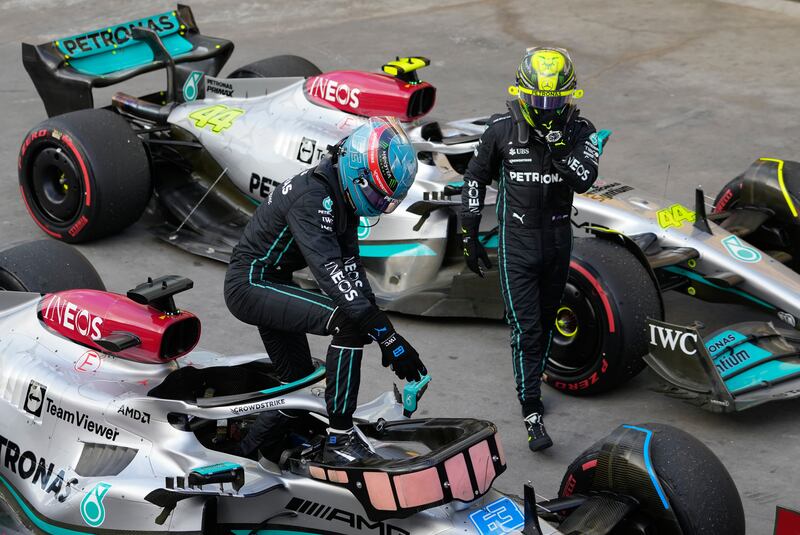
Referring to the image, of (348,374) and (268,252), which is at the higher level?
(268,252)

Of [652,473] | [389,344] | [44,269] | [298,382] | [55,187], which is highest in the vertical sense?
[389,344]

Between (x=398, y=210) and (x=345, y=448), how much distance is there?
125 inches

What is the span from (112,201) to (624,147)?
462cm

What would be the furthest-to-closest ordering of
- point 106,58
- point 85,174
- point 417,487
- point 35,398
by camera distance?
point 106,58 < point 85,174 < point 35,398 < point 417,487

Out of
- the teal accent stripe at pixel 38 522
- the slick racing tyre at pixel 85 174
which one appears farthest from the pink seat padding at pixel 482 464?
the slick racing tyre at pixel 85 174

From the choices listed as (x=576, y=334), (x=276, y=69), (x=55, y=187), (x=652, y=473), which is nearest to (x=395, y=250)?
(x=576, y=334)

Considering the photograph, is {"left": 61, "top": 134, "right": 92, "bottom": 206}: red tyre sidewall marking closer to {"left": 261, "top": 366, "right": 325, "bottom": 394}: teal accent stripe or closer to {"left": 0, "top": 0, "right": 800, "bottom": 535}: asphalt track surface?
{"left": 0, "top": 0, "right": 800, "bottom": 535}: asphalt track surface

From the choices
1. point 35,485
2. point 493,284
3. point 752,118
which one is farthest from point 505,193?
point 752,118

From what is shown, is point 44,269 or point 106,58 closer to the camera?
point 44,269

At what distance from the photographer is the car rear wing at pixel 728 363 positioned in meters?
6.33

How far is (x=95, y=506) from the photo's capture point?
527cm

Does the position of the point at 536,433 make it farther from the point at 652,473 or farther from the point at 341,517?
the point at 341,517

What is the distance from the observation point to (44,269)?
6465 millimetres

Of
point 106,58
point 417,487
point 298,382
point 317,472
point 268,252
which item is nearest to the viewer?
point 417,487
